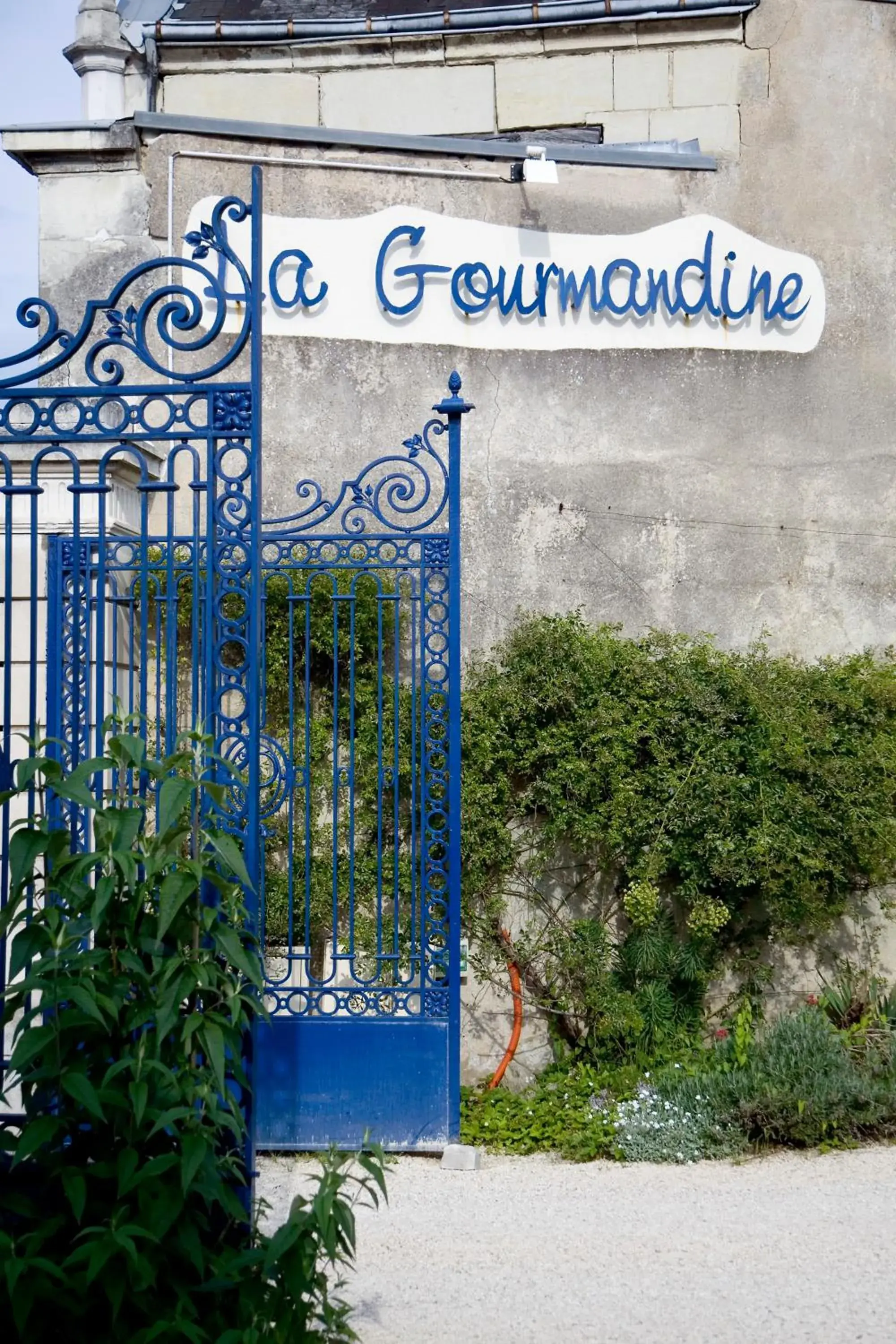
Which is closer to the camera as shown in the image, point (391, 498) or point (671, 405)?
point (391, 498)

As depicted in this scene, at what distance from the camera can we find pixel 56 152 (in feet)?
23.0

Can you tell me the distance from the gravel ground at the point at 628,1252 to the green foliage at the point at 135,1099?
1.03 metres

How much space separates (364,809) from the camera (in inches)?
263

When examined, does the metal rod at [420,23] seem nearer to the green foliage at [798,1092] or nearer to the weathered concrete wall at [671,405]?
the weathered concrete wall at [671,405]

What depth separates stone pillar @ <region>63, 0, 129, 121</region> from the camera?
26.3 feet

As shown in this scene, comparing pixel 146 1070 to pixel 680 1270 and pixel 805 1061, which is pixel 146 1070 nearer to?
pixel 680 1270

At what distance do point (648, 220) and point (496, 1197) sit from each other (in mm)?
4752

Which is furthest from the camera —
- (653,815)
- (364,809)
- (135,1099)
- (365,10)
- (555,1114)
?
(365,10)

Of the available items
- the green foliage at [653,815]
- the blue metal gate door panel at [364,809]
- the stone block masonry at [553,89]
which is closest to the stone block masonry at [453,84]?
the stone block masonry at [553,89]

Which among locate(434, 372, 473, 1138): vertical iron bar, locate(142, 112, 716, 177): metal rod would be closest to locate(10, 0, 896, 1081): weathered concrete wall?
locate(142, 112, 716, 177): metal rod

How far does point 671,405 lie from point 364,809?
2577 millimetres

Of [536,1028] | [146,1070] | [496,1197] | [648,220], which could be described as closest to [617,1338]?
[496,1197]

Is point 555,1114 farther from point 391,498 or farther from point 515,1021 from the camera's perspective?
point 391,498

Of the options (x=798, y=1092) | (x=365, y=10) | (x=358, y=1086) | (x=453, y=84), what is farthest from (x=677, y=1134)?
(x=365, y=10)
